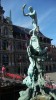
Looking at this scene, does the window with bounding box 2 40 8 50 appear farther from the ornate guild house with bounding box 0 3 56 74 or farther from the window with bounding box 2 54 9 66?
the window with bounding box 2 54 9 66

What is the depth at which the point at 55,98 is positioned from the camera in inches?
634

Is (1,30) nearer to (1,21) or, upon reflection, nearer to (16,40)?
(1,21)

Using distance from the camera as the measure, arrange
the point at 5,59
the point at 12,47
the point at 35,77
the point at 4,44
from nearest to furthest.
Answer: the point at 35,77 < the point at 5,59 < the point at 4,44 < the point at 12,47

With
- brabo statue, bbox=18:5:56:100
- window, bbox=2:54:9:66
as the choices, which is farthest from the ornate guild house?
brabo statue, bbox=18:5:56:100

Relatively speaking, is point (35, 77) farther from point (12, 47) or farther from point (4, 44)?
point (12, 47)

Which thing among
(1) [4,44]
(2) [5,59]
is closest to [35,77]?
(2) [5,59]

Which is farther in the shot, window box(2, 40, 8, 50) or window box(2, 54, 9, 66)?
window box(2, 40, 8, 50)

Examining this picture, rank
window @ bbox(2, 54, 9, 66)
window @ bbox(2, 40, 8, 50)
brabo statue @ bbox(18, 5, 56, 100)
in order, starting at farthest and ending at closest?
window @ bbox(2, 40, 8, 50)
window @ bbox(2, 54, 9, 66)
brabo statue @ bbox(18, 5, 56, 100)

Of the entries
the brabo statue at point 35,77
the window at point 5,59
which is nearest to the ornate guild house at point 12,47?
the window at point 5,59

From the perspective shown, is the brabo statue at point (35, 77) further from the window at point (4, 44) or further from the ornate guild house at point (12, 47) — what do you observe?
the window at point (4, 44)

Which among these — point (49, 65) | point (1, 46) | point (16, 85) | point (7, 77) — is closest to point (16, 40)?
point (1, 46)

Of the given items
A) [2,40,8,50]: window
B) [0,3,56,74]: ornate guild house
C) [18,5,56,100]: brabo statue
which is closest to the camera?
[18,5,56,100]: brabo statue

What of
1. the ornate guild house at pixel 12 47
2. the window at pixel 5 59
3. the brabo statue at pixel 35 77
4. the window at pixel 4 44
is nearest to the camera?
the brabo statue at pixel 35 77

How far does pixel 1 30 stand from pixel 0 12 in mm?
3557
